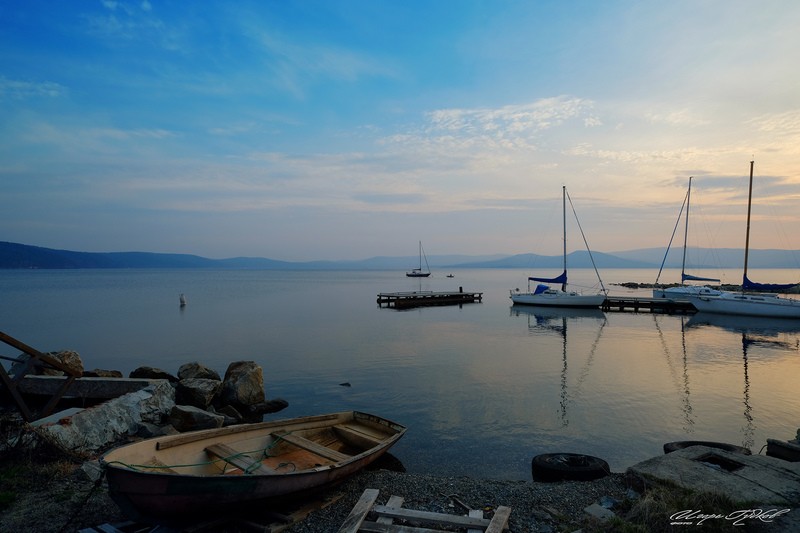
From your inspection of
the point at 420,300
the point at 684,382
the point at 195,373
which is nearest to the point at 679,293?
the point at 420,300

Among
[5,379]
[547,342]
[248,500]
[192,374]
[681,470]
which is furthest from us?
[547,342]

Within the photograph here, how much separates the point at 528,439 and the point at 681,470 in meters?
4.75

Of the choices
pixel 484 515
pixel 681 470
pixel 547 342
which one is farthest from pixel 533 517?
pixel 547 342

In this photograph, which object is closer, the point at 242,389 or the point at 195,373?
the point at 242,389

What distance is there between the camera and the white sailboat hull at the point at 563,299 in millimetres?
51625

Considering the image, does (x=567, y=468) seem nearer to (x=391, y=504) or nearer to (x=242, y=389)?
(x=391, y=504)

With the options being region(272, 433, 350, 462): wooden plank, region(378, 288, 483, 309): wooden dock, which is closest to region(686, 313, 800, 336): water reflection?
region(378, 288, 483, 309): wooden dock

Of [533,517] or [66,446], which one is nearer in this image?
[533,517]

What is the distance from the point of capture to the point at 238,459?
8.06 meters

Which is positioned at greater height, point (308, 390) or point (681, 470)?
point (681, 470)

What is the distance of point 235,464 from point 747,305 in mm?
51669

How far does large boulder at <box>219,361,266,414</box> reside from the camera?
15.3 metres

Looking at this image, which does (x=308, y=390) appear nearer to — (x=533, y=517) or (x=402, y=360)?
(x=402, y=360)

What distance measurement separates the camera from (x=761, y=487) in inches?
295
